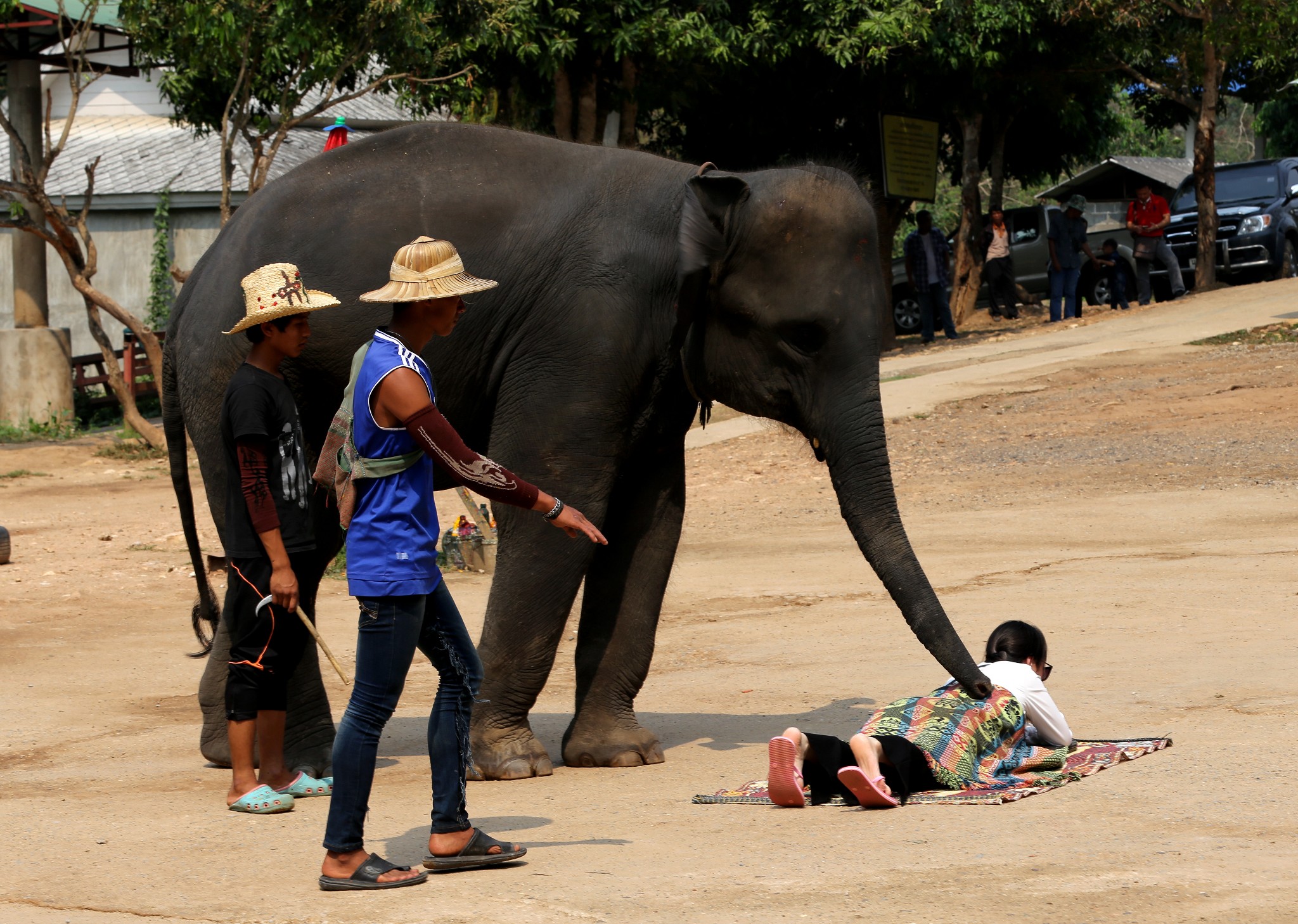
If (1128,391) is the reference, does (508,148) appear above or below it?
above

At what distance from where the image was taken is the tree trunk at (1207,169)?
82.0 ft

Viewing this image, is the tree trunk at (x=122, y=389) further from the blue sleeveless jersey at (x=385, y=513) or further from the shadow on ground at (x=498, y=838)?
the blue sleeveless jersey at (x=385, y=513)

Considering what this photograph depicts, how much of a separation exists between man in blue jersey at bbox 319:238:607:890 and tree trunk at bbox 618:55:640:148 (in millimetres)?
17089

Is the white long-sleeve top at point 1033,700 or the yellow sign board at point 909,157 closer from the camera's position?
the white long-sleeve top at point 1033,700

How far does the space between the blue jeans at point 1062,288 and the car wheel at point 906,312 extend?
16.4 ft

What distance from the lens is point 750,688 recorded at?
7.48m

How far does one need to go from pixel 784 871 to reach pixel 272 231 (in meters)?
3.14

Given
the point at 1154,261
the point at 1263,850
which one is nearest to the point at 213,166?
the point at 1154,261

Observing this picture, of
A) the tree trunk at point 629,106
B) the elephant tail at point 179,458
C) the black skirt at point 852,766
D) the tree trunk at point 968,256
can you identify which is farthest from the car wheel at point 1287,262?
the black skirt at point 852,766

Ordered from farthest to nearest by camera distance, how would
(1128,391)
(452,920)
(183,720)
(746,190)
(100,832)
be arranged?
(1128,391)
(183,720)
(746,190)
(100,832)
(452,920)

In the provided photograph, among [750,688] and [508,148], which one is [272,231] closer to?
[508,148]

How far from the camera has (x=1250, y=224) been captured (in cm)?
2633

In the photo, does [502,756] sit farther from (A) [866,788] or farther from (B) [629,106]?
(B) [629,106]

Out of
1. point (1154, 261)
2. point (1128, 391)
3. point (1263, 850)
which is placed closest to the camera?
point (1263, 850)
